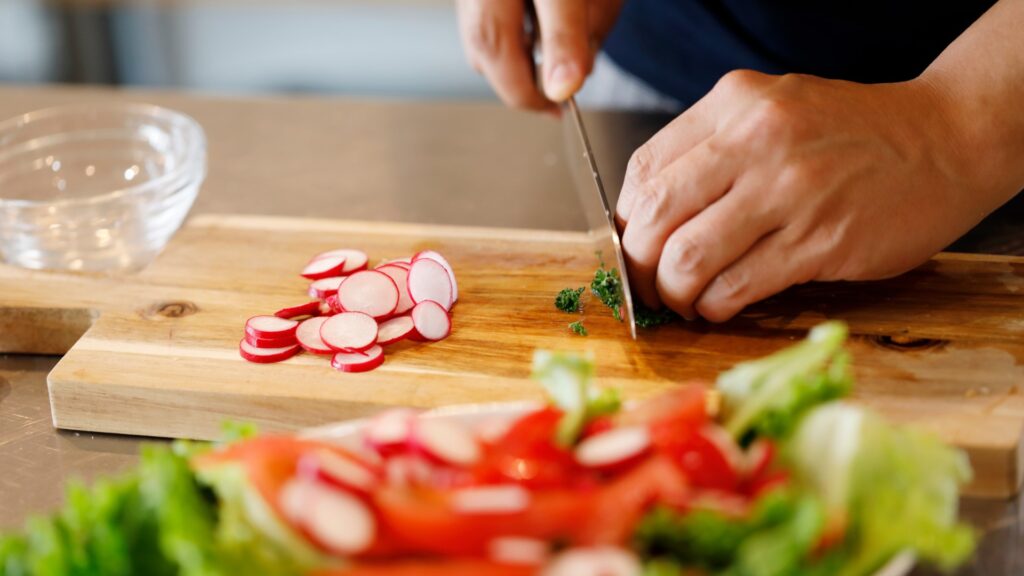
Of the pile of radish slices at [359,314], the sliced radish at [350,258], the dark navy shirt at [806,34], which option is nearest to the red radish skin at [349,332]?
the pile of radish slices at [359,314]

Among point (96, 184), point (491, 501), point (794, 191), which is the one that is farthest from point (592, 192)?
point (96, 184)

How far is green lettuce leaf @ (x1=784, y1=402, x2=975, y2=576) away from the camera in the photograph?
0.97 meters

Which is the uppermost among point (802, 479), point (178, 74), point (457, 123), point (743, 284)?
point (802, 479)

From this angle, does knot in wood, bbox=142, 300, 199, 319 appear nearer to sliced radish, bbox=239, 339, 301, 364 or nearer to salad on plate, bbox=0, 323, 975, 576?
sliced radish, bbox=239, 339, 301, 364

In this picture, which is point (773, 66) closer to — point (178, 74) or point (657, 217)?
point (657, 217)

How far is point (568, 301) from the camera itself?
1759mm

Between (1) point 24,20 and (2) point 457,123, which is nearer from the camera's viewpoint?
(2) point 457,123

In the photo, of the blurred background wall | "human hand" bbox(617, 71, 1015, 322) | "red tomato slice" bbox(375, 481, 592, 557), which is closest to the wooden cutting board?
"human hand" bbox(617, 71, 1015, 322)

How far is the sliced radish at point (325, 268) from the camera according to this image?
1.87m

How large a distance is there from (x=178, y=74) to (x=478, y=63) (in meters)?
3.06

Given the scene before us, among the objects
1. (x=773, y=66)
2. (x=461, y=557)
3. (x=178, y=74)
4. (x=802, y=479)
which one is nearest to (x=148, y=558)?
(x=461, y=557)

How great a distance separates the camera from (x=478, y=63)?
2.25 metres

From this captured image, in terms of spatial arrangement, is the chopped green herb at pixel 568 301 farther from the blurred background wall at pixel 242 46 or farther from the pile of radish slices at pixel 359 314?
the blurred background wall at pixel 242 46

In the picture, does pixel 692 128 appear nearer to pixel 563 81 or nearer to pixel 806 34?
pixel 563 81
